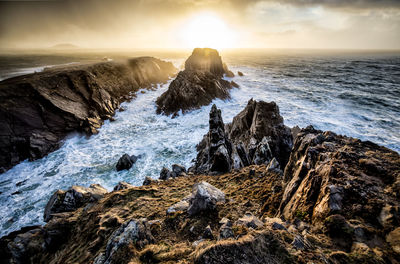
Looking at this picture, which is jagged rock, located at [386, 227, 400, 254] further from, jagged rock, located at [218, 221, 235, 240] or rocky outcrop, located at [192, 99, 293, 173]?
rocky outcrop, located at [192, 99, 293, 173]

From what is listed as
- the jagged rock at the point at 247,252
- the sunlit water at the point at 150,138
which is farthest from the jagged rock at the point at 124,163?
the jagged rock at the point at 247,252

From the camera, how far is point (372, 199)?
16.4ft

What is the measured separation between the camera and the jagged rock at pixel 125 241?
4.95 m

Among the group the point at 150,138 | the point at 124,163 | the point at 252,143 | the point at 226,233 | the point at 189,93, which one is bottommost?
the point at 124,163

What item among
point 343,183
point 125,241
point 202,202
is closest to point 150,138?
point 202,202

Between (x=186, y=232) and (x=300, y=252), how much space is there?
412 cm

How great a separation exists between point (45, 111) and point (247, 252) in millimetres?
33487

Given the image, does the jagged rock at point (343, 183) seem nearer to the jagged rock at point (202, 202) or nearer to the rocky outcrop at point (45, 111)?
the jagged rock at point (202, 202)

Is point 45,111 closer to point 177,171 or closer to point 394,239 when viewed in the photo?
point 177,171

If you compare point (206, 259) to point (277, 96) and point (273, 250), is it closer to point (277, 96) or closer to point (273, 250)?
point (273, 250)

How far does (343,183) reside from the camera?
5.63 metres

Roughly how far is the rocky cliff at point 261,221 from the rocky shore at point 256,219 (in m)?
0.03

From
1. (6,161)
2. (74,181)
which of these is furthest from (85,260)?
(6,161)

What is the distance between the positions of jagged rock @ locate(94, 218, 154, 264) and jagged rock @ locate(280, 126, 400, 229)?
18.4 ft
